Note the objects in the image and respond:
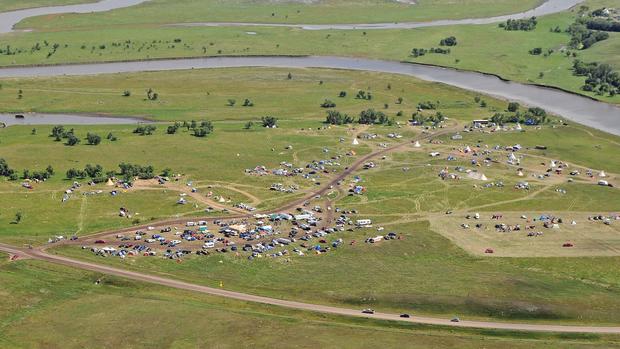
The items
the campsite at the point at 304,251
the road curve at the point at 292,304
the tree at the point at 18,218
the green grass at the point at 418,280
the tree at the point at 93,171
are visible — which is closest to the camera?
the campsite at the point at 304,251

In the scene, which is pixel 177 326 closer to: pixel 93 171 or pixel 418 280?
Answer: pixel 418 280

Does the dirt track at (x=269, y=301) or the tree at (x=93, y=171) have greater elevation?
the tree at (x=93, y=171)

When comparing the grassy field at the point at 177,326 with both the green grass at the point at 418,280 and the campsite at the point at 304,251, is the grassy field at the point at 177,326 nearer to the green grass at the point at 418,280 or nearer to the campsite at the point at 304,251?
the campsite at the point at 304,251

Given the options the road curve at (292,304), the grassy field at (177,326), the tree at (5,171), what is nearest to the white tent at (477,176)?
the road curve at (292,304)

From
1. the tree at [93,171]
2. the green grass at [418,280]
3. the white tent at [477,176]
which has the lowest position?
the green grass at [418,280]

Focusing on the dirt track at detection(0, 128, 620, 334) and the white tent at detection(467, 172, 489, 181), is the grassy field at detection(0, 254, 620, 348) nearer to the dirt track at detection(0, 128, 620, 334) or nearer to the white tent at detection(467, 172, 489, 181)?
the dirt track at detection(0, 128, 620, 334)

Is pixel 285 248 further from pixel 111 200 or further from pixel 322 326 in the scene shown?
pixel 111 200
